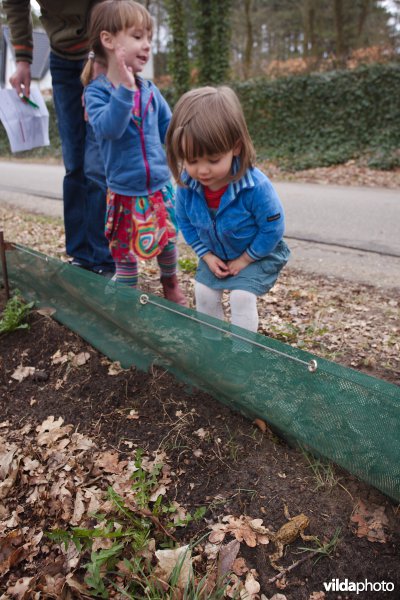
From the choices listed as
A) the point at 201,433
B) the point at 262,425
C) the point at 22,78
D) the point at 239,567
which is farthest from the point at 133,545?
the point at 22,78

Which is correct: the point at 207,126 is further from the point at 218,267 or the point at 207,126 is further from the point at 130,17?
the point at 130,17

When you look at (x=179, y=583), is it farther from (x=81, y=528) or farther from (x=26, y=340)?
(x=26, y=340)

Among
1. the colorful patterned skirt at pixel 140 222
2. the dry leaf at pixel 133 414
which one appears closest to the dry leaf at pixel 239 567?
the dry leaf at pixel 133 414

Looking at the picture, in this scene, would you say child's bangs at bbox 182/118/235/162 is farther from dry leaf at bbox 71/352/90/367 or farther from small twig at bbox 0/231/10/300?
small twig at bbox 0/231/10/300

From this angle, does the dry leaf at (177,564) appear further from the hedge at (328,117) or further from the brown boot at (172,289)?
the hedge at (328,117)

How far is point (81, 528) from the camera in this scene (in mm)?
1856

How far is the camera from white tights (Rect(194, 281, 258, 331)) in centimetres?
248

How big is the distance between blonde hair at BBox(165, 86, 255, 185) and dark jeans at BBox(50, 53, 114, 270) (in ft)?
4.63

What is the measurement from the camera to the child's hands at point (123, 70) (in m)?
2.59

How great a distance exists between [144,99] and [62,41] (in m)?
0.84

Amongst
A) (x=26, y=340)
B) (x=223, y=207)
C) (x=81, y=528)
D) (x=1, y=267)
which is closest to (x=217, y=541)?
(x=81, y=528)

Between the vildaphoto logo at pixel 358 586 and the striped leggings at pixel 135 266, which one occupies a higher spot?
the striped leggings at pixel 135 266

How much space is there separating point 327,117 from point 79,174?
34.5 feet

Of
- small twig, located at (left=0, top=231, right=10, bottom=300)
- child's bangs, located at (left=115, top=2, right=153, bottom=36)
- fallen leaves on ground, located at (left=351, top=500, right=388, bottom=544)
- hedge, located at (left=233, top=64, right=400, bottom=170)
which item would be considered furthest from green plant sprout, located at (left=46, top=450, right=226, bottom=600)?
hedge, located at (left=233, top=64, right=400, bottom=170)
